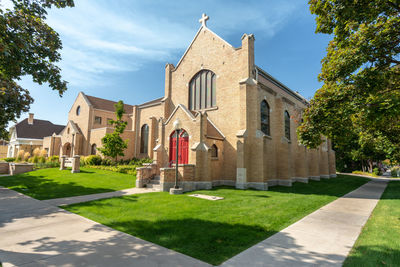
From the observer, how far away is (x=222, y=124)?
1728 centimetres

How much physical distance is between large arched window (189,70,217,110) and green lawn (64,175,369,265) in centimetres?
1040

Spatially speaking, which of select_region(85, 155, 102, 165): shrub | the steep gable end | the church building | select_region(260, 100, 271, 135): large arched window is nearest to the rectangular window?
select_region(85, 155, 102, 165): shrub

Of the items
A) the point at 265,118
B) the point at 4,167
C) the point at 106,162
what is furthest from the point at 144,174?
the point at 4,167

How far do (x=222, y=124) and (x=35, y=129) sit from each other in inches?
1773

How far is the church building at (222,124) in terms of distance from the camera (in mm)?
14867

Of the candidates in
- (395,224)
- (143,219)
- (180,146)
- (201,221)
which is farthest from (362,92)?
(180,146)

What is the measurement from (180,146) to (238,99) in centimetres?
591

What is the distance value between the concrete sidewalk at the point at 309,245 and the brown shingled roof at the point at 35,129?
5031cm

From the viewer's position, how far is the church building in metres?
14.9

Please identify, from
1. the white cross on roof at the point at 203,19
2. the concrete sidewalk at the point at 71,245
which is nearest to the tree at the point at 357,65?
the concrete sidewalk at the point at 71,245

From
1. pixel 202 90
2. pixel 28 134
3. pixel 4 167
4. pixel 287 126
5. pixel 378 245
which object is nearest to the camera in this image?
pixel 378 245

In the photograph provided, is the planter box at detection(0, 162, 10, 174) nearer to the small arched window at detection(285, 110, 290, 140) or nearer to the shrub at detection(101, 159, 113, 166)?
the shrub at detection(101, 159, 113, 166)

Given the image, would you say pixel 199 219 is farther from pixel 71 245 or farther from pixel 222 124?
pixel 222 124

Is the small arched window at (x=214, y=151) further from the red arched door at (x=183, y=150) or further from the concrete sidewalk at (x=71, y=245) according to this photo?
the concrete sidewalk at (x=71, y=245)
